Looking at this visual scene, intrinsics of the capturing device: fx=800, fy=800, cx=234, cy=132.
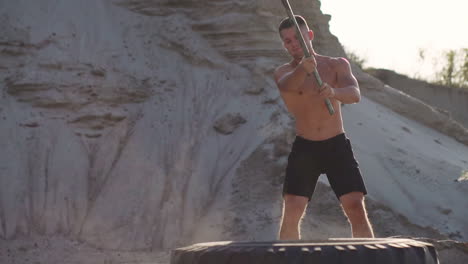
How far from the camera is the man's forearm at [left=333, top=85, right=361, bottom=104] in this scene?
15.1ft

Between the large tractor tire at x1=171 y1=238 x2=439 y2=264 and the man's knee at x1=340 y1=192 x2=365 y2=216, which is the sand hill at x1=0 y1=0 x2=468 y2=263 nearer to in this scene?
the man's knee at x1=340 y1=192 x2=365 y2=216

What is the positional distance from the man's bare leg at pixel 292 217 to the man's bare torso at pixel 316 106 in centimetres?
40

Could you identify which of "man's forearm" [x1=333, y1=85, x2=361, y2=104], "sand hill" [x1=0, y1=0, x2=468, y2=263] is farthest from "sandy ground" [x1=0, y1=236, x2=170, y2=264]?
"man's forearm" [x1=333, y1=85, x2=361, y2=104]

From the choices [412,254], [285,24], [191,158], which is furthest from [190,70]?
[412,254]

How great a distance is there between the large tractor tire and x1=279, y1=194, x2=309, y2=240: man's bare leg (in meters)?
1.44

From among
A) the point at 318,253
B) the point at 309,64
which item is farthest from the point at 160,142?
the point at 318,253

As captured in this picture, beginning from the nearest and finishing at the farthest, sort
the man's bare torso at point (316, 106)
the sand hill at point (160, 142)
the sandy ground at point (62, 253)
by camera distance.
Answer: the man's bare torso at point (316, 106) < the sandy ground at point (62, 253) < the sand hill at point (160, 142)

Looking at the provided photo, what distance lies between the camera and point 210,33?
11836 mm

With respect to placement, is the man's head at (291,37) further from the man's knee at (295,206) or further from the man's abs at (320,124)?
the man's knee at (295,206)

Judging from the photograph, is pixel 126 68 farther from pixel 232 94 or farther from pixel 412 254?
pixel 412 254

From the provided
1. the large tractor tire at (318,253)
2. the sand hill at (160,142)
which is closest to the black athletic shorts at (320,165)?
the large tractor tire at (318,253)

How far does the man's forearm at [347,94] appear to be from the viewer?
182 inches

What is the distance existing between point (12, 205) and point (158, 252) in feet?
6.21

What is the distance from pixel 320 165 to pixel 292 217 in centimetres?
38
